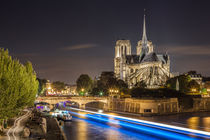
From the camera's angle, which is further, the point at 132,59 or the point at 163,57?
the point at 132,59

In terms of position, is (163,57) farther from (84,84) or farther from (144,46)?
(84,84)

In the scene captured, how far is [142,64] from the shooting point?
126m

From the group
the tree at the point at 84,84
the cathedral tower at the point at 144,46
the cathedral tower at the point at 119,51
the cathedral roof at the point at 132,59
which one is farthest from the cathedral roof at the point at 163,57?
the tree at the point at 84,84

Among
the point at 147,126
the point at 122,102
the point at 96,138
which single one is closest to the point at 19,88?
the point at 96,138

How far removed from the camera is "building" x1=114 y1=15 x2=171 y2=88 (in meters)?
105

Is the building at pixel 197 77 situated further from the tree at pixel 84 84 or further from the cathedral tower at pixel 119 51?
the tree at pixel 84 84

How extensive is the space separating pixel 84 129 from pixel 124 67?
307ft

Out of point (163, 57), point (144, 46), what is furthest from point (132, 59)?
point (163, 57)

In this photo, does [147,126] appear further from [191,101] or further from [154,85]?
[154,85]

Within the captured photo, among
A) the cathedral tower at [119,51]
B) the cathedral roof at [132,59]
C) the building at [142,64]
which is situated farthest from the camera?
the cathedral tower at [119,51]

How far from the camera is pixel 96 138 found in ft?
112

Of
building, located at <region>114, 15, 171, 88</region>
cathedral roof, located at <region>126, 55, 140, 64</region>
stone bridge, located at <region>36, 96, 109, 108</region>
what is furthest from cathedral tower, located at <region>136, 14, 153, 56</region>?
stone bridge, located at <region>36, 96, 109, 108</region>

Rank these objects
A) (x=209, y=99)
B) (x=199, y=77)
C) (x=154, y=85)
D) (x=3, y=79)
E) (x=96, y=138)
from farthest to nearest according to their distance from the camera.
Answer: (x=199, y=77), (x=154, y=85), (x=209, y=99), (x=96, y=138), (x=3, y=79)

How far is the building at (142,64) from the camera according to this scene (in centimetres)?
10461
